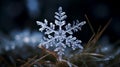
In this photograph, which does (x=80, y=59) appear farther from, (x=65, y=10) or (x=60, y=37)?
(x=65, y=10)

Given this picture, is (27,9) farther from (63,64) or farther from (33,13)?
(63,64)

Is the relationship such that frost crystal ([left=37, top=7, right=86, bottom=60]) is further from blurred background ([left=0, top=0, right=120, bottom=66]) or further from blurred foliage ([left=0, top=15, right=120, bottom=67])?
blurred background ([left=0, top=0, right=120, bottom=66])

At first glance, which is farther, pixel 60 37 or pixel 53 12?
pixel 53 12

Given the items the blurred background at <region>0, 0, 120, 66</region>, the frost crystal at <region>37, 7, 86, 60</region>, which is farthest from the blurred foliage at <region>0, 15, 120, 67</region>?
the blurred background at <region>0, 0, 120, 66</region>

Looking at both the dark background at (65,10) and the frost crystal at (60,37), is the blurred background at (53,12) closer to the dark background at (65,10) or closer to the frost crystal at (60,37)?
the dark background at (65,10)

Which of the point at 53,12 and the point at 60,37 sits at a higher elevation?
the point at 53,12

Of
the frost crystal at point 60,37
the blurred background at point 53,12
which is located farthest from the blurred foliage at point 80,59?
the blurred background at point 53,12

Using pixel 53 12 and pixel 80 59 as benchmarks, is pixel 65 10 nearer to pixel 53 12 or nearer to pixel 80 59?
pixel 53 12

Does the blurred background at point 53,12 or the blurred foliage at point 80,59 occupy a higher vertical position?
the blurred background at point 53,12

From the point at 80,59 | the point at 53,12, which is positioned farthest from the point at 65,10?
the point at 80,59

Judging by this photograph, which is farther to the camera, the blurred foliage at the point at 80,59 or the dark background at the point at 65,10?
the dark background at the point at 65,10

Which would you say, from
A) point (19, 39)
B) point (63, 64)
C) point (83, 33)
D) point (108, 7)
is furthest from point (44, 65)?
point (108, 7)
